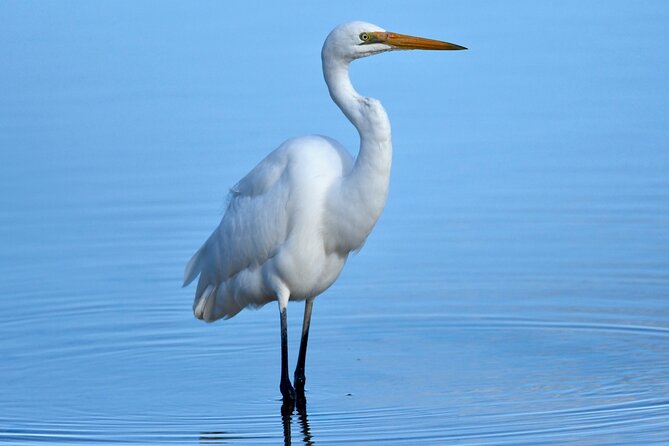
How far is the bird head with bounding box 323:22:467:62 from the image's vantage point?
26.3 feet

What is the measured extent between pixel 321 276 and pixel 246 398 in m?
0.73

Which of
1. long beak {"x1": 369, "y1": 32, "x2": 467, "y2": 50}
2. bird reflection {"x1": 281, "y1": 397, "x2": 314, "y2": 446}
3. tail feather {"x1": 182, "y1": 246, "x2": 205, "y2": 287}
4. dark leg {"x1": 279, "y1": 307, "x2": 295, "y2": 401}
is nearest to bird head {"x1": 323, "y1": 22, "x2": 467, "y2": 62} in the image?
long beak {"x1": 369, "y1": 32, "x2": 467, "y2": 50}

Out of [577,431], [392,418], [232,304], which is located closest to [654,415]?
[577,431]

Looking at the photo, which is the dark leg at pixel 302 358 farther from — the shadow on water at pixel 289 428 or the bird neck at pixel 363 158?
the bird neck at pixel 363 158

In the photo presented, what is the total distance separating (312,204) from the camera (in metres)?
8.17

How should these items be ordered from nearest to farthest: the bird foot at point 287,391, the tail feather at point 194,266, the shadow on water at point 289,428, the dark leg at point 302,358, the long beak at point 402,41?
the shadow on water at point 289,428, the long beak at point 402,41, the bird foot at point 287,391, the dark leg at point 302,358, the tail feather at point 194,266

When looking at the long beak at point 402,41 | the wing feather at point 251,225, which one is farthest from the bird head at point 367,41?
the wing feather at point 251,225

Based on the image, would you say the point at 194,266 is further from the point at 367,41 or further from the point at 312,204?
the point at 367,41

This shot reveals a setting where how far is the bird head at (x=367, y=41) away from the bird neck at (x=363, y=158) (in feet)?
0.31

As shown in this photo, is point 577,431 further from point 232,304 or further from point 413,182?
point 413,182

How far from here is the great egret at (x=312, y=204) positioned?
8.00 m

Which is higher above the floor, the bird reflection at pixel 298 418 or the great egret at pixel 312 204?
the great egret at pixel 312 204

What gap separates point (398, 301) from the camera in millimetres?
10031

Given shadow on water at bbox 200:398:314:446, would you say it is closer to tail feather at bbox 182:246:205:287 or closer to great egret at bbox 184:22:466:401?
great egret at bbox 184:22:466:401
